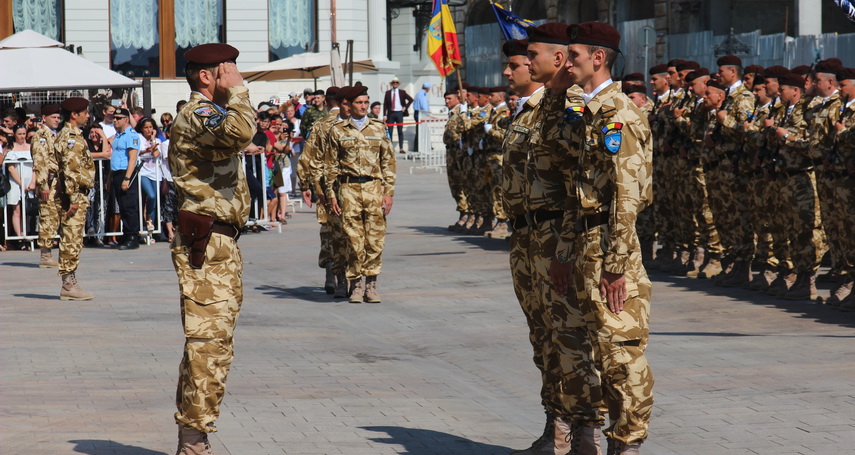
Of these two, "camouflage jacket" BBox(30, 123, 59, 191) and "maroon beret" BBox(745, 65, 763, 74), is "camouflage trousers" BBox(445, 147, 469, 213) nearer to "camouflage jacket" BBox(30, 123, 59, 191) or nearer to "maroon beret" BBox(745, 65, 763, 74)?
"maroon beret" BBox(745, 65, 763, 74)

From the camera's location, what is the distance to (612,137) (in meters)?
5.36

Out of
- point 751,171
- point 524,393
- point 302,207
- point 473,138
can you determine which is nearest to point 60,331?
point 524,393

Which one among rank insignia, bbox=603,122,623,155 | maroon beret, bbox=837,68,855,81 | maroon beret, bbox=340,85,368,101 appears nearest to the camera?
rank insignia, bbox=603,122,623,155

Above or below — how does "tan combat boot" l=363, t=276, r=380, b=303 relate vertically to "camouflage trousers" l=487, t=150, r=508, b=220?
below

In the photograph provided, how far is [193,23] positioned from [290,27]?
10.9 ft

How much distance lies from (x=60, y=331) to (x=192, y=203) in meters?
4.85

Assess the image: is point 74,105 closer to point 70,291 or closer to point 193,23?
point 70,291

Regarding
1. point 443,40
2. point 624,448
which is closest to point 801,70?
point 443,40

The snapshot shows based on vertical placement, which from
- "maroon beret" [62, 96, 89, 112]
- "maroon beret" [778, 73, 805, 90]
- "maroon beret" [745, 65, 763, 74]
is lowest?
"maroon beret" [62, 96, 89, 112]

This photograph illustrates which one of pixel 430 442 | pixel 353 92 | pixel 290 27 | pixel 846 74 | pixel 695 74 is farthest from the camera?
pixel 290 27

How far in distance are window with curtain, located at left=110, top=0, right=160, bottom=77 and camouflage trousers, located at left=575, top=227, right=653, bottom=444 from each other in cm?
3595

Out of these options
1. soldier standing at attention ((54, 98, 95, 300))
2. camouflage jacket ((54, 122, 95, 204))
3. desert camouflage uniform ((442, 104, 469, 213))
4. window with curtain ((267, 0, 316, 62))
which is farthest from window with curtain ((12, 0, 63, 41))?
camouflage jacket ((54, 122, 95, 204))

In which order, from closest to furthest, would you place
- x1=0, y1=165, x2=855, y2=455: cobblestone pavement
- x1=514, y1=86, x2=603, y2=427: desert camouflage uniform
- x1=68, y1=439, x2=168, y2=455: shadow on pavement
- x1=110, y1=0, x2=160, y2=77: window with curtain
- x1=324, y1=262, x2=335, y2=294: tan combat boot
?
x1=514, y1=86, x2=603, y2=427: desert camouflage uniform, x1=68, y1=439, x2=168, y2=455: shadow on pavement, x1=0, y1=165, x2=855, y2=455: cobblestone pavement, x1=324, y1=262, x2=335, y2=294: tan combat boot, x1=110, y1=0, x2=160, y2=77: window with curtain

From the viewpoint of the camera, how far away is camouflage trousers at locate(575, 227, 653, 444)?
215 inches
